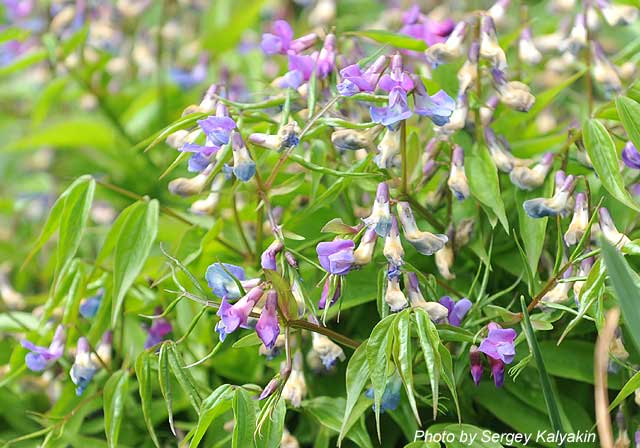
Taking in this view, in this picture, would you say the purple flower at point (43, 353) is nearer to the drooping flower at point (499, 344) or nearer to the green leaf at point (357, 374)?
the green leaf at point (357, 374)

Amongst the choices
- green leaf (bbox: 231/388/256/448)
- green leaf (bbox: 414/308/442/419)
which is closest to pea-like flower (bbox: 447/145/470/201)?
green leaf (bbox: 414/308/442/419)

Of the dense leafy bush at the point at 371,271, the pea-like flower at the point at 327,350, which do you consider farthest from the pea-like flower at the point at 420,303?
the pea-like flower at the point at 327,350

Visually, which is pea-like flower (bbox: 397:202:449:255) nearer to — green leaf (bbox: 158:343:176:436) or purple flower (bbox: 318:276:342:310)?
purple flower (bbox: 318:276:342:310)

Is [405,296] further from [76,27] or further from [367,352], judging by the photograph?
[76,27]

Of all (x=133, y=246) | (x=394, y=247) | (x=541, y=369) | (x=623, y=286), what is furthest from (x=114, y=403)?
(x=623, y=286)

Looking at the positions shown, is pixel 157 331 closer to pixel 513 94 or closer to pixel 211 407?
pixel 211 407

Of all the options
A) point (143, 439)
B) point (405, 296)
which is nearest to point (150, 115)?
point (143, 439)

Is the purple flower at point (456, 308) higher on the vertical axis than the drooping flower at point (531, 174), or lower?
lower
